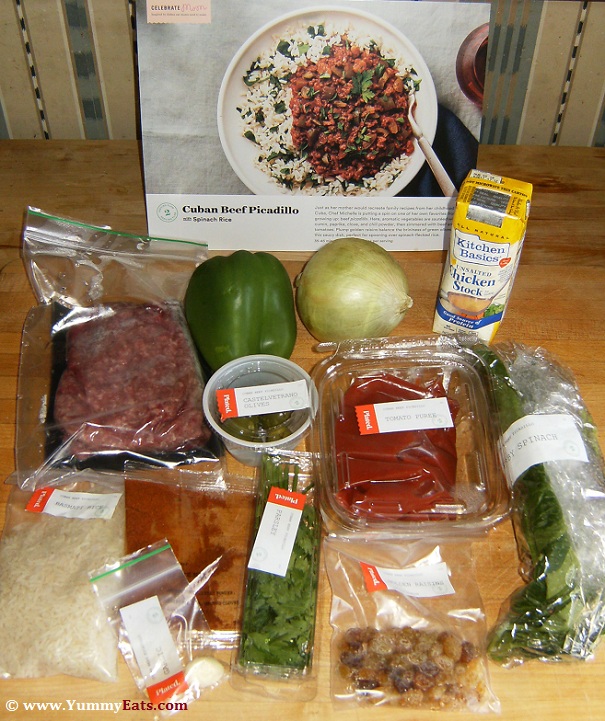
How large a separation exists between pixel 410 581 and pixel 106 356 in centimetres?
57

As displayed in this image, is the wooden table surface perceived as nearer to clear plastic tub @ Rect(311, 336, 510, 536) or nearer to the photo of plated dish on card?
clear plastic tub @ Rect(311, 336, 510, 536)

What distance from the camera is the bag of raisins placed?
0.81m

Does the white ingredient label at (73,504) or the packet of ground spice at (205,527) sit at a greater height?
the white ingredient label at (73,504)

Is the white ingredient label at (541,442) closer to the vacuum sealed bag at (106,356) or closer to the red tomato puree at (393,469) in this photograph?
the red tomato puree at (393,469)

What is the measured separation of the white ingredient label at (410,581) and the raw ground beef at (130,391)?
32 cm

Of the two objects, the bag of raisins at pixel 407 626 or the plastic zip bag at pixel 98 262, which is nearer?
the bag of raisins at pixel 407 626

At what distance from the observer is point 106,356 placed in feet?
3.52

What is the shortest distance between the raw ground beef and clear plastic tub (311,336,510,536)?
0.69ft

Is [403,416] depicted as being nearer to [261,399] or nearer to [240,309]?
[261,399]

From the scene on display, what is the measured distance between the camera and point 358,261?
43.9 inches

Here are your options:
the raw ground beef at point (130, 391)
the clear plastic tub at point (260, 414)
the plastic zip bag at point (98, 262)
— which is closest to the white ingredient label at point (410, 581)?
the clear plastic tub at point (260, 414)

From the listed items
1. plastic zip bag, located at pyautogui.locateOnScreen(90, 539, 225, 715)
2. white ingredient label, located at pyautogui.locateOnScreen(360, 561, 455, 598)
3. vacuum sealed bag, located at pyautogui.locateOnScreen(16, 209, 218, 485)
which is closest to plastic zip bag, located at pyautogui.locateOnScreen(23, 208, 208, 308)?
vacuum sealed bag, located at pyautogui.locateOnScreen(16, 209, 218, 485)

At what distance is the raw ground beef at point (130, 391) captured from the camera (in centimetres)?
102

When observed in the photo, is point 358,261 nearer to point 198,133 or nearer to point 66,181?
point 198,133
